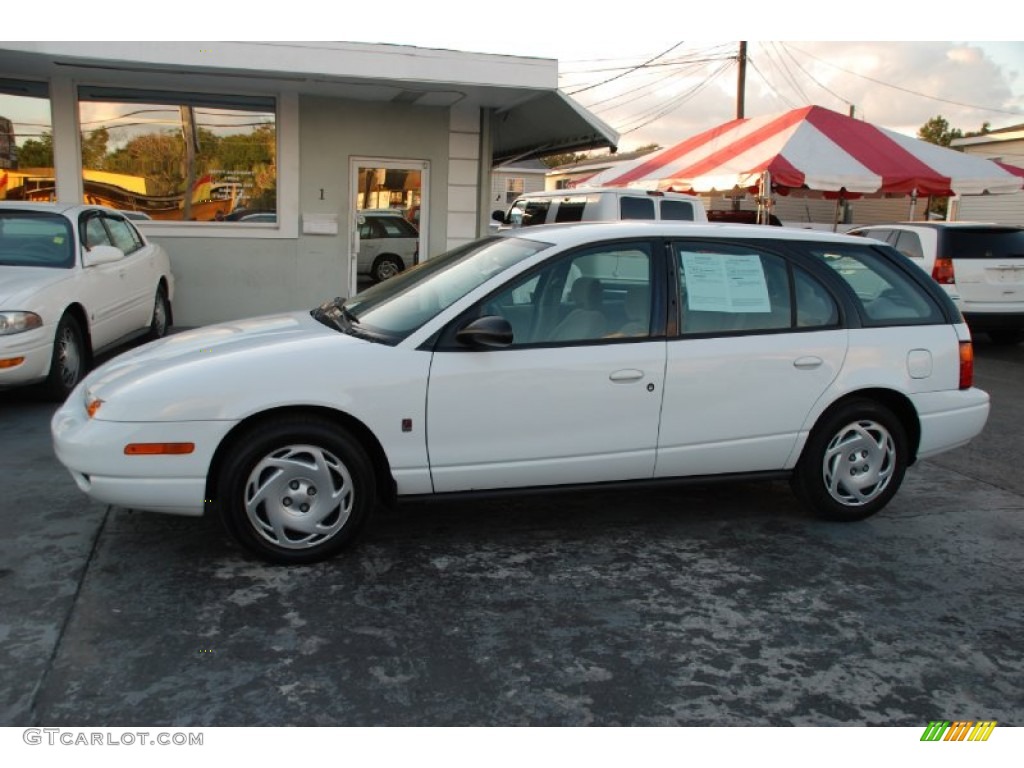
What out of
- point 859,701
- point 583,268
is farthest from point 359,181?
point 859,701

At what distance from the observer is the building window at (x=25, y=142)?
33.7 ft

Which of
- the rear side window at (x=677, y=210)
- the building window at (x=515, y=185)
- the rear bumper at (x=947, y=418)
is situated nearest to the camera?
the rear bumper at (x=947, y=418)

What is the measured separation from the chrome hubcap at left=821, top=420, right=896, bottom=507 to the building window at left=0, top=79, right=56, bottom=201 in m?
9.64

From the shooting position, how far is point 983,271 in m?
11.1

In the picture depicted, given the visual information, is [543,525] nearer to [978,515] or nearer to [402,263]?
[978,515]

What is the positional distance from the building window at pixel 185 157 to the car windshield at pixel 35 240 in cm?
332

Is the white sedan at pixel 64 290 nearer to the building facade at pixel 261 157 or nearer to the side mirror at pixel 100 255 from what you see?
the side mirror at pixel 100 255

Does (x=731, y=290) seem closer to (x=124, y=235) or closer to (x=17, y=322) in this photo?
(x=17, y=322)

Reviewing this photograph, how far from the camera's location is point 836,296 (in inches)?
187

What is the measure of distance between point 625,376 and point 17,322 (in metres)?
4.64

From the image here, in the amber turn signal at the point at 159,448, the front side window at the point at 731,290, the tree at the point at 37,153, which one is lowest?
the amber turn signal at the point at 159,448

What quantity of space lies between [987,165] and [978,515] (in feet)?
40.2

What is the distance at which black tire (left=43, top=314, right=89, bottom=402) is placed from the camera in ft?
22.4
